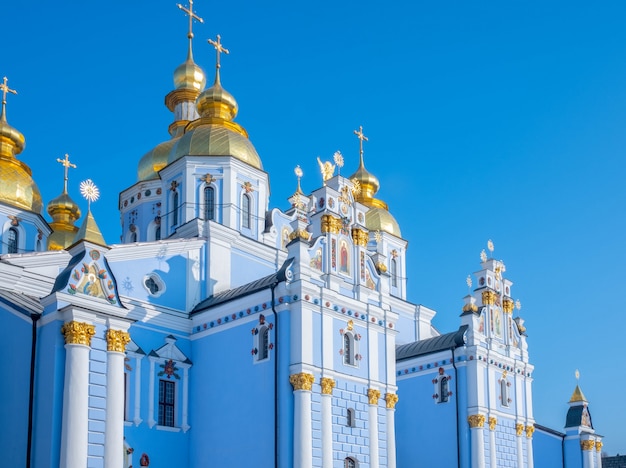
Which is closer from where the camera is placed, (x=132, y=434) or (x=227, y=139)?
Result: (x=132, y=434)

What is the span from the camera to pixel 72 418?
17266 millimetres

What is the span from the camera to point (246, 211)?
28.9 meters

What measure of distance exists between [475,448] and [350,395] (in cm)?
603

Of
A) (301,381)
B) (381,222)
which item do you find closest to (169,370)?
(301,381)

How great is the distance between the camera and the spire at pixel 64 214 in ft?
113

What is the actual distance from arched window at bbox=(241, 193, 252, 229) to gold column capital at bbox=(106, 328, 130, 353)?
412 inches

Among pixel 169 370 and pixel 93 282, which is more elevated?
pixel 93 282

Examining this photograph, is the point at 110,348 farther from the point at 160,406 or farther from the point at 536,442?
the point at 536,442

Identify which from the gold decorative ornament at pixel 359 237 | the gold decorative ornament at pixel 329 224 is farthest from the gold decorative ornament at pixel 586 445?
the gold decorative ornament at pixel 329 224

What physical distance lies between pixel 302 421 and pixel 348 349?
281 centimetres

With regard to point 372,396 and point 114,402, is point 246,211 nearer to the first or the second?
point 372,396

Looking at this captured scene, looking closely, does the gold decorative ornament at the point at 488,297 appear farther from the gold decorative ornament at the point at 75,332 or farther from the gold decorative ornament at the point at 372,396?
the gold decorative ornament at the point at 75,332

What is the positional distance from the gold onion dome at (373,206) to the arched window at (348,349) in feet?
38.0

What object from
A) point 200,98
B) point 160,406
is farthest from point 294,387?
point 200,98
